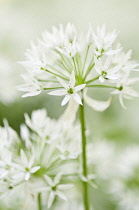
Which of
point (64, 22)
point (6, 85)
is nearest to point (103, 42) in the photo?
point (6, 85)

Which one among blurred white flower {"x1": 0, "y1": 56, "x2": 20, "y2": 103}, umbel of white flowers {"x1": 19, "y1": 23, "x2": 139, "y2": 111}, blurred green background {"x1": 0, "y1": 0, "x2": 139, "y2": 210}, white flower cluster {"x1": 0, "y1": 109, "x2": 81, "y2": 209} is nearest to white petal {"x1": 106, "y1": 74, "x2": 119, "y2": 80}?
umbel of white flowers {"x1": 19, "y1": 23, "x2": 139, "y2": 111}

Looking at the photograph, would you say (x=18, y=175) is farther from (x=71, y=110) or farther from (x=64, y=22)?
(x=64, y=22)

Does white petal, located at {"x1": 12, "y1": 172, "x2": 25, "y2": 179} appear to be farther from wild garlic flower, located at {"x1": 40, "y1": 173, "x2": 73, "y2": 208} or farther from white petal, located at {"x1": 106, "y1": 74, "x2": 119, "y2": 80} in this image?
white petal, located at {"x1": 106, "y1": 74, "x2": 119, "y2": 80}

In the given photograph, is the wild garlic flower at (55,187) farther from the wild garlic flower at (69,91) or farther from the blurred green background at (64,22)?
the blurred green background at (64,22)

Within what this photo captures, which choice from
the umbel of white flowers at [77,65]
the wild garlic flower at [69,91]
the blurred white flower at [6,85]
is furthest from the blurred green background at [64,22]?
the wild garlic flower at [69,91]

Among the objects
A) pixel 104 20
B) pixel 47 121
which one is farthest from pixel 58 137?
pixel 104 20

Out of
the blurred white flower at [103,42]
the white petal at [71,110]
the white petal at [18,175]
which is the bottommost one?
the white petal at [18,175]
